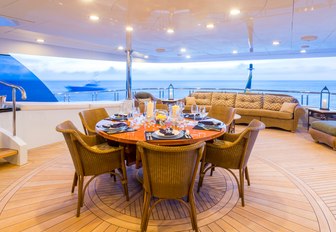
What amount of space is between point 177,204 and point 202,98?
5.35 m

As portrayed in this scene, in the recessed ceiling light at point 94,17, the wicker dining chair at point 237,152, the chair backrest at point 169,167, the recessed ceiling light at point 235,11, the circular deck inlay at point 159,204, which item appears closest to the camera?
the chair backrest at point 169,167

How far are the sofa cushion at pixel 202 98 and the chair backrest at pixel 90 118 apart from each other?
429cm

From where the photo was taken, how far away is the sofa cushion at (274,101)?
20.6 feet

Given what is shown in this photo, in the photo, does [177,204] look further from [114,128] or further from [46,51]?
[46,51]

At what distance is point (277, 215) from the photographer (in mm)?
2256

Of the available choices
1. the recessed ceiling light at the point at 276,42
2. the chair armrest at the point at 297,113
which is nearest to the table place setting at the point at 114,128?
the chair armrest at the point at 297,113

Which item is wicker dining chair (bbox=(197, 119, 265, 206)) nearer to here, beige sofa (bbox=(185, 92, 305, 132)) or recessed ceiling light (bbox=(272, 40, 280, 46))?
beige sofa (bbox=(185, 92, 305, 132))

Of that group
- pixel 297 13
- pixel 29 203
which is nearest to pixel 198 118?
pixel 29 203

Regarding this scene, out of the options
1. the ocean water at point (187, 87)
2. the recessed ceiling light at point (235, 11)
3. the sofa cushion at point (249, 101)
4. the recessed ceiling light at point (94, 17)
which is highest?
the recessed ceiling light at point (94, 17)

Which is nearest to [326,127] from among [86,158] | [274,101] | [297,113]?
[297,113]

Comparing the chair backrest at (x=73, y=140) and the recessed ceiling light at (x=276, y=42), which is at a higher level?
the recessed ceiling light at (x=276, y=42)

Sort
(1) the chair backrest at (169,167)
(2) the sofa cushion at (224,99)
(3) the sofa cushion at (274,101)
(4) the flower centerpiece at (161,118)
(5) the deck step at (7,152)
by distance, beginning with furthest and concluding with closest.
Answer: (2) the sofa cushion at (224,99) → (3) the sofa cushion at (274,101) → (5) the deck step at (7,152) → (4) the flower centerpiece at (161,118) → (1) the chair backrest at (169,167)

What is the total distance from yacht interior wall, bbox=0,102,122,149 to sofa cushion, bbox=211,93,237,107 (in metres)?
3.80

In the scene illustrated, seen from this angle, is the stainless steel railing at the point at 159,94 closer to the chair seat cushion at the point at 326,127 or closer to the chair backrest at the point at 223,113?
the chair seat cushion at the point at 326,127
